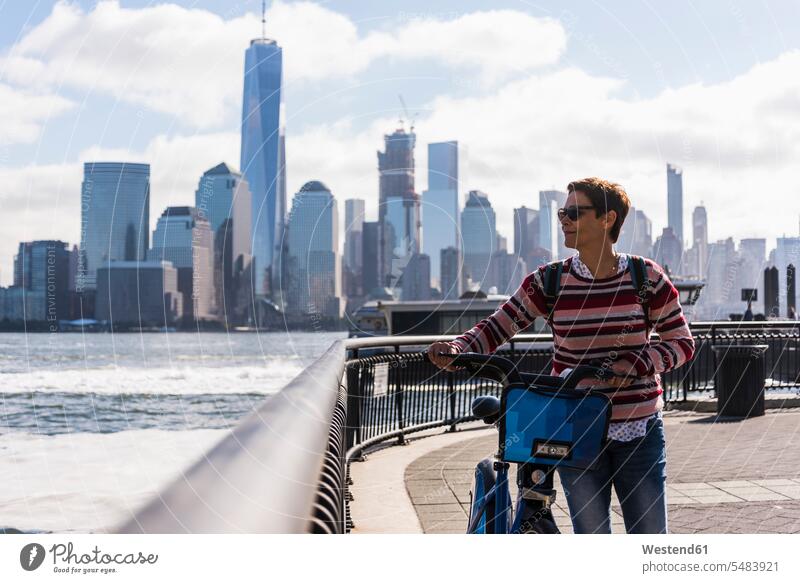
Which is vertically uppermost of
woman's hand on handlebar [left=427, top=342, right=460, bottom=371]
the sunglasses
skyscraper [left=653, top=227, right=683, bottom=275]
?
the sunglasses

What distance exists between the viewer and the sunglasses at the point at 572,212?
250 cm

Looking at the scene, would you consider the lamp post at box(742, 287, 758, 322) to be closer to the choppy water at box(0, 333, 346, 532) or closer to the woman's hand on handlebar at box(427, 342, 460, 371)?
the choppy water at box(0, 333, 346, 532)

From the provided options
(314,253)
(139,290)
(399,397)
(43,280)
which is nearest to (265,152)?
(314,253)

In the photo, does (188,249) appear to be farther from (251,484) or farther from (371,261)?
(251,484)

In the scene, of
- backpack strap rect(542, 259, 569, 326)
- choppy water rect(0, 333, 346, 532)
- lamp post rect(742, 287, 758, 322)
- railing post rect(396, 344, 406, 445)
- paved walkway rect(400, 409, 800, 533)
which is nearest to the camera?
backpack strap rect(542, 259, 569, 326)

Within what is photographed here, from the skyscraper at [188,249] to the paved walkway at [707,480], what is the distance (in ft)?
5.77

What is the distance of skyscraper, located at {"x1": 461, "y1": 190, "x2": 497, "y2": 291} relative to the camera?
423 cm

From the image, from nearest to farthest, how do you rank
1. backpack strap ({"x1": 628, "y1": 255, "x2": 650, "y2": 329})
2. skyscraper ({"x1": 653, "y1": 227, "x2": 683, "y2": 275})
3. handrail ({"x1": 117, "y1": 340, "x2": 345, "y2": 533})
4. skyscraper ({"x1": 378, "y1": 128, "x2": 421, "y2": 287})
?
handrail ({"x1": 117, "y1": 340, "x2": 345, "y2": 533}) → backpack strap ({"x1": 628, "y1": 255, "x2": 650, "y2": 329}) → skyscraper ({"x1": 653, "y1": 227, "x2": 683, "y2": 275}) → skyscraper ({"x1": 378, "y1": 128, "x2": 421, "y2": 287})

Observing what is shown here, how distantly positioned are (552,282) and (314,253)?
1920 millimetres

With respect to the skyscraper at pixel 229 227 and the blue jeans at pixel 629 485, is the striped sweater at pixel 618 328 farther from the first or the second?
the skyscraper at pixel 229 227

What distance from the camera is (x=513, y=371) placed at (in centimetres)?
225

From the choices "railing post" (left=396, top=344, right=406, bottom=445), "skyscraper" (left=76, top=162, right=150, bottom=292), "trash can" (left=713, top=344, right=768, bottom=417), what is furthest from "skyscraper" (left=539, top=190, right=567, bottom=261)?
"trash can" (left=713, top=344, right=768, bottom=417)

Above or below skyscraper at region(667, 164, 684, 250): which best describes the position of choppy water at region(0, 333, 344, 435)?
below

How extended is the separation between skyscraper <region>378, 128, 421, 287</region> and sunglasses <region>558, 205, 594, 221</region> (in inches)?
64.8
